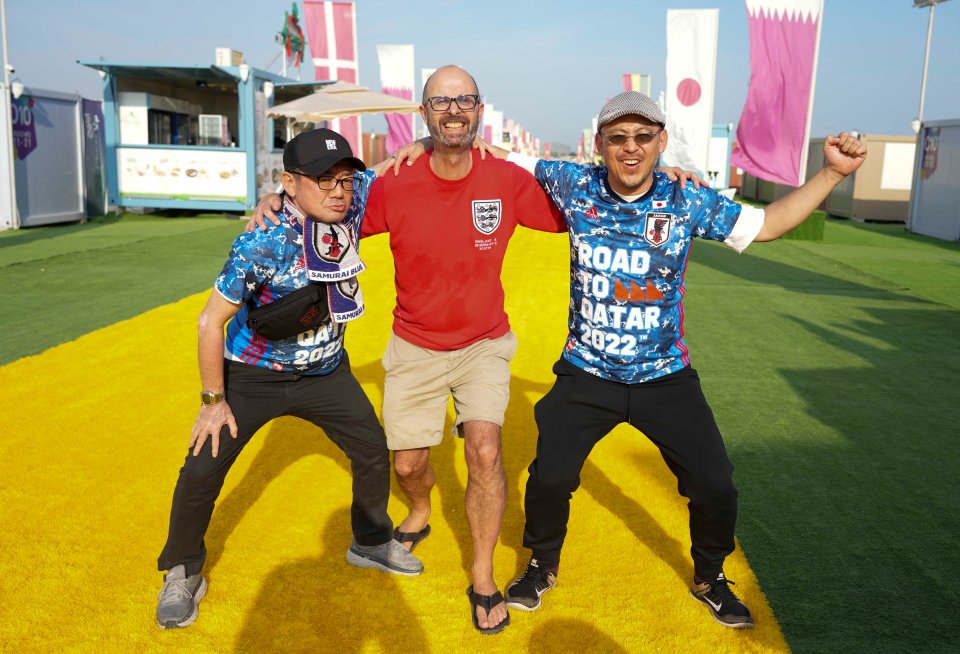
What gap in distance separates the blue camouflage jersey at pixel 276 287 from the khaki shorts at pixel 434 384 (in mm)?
307

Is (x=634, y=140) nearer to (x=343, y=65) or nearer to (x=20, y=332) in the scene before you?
(x=20, y=332)

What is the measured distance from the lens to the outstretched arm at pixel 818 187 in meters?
3.18

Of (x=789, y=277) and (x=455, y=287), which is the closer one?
(x=455, y=287)

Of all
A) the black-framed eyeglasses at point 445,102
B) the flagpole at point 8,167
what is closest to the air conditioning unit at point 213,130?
the flagpole at point 8,167

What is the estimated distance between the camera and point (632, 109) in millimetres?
3170

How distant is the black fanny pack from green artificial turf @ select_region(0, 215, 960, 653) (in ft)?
7.56

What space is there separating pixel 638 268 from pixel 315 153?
4.50 feet

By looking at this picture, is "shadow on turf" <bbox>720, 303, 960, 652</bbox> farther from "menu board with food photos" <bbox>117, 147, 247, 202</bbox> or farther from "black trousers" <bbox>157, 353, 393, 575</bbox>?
"menu board with food photos" <bbox>117, 147, 247, 202</bbox>

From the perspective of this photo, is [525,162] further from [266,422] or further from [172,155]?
[172,155]

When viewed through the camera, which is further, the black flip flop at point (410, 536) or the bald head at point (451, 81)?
the black flip flop at point (410, 536)

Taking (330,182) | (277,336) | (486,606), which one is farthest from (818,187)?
(277,336)

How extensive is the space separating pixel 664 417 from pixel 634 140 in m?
1.12

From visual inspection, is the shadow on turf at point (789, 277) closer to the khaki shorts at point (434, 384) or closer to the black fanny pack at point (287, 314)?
the khaki shorts at point (434, 384)

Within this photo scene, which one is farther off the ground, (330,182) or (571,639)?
(330,182)
